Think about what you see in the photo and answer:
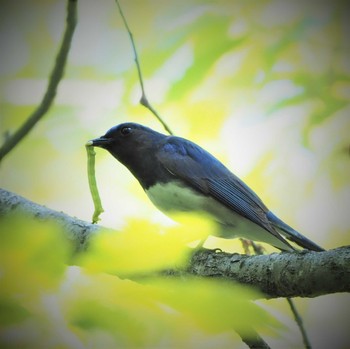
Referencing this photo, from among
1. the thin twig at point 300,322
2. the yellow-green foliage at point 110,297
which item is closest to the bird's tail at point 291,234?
the thin twig at point 300,322

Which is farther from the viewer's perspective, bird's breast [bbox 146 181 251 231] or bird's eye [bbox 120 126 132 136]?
bird's eye [bbox 120 126 132 136]

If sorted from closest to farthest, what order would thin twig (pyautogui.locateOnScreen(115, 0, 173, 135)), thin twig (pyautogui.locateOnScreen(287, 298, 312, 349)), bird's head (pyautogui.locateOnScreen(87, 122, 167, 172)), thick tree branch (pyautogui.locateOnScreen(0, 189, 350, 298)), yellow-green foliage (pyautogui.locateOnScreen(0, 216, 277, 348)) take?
yellow-green foliage (pyautogui.locateOnScreen(0, 216, 277, 348)) → thick tree branch (pyautogui.locateOnScreen(0, 189, 350, 298)) → thin twig (pyautogui.locateOnScreen(287, 298, 312, 349)) → thin twig (pyautogui.locateOnScreen(115, 0, 173, 135)) → bird's head (pyautogui.locateOnScreen(87, 122, 167, 172))

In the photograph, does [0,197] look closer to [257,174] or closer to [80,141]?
[80,141]

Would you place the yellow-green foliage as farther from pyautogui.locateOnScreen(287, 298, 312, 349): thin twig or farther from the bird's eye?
the bird's eye

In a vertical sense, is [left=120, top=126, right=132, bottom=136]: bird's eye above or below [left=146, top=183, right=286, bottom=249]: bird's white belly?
above

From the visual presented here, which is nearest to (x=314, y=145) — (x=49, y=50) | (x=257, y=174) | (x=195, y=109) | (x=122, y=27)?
(x=257, y=174)

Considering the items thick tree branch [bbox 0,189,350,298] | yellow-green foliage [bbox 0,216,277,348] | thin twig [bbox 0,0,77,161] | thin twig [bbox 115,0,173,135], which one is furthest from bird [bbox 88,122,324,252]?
yellow-green foliage [bbox 0,216,277,348]

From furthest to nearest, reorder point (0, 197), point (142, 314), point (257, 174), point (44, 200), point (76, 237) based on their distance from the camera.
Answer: point (257, 174) < point (44, 200) < point (0, 197) < point (76, 237) < point (142, 314)
